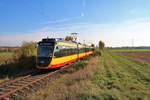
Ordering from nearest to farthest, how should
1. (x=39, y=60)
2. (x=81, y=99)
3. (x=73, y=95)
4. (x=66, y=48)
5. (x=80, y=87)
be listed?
(x=81, y=99) → (x=73, y=95) → (x=80, y=87) → (x=39, y=60) → (x=66, y=48)

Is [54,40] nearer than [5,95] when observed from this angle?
No

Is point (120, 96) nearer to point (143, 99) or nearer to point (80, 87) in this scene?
point (143, 99)

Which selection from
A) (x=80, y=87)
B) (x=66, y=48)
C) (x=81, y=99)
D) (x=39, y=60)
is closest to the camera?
(x=81, y=99)

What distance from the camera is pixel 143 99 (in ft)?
28.5

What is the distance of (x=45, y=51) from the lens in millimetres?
17344

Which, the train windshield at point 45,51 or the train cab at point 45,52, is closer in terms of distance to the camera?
the train cab at point 45,52

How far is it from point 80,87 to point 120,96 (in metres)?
2.51

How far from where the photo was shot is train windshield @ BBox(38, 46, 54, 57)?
55.9 ft

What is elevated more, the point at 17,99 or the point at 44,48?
the point at 44,48

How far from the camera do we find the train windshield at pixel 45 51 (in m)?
17.0

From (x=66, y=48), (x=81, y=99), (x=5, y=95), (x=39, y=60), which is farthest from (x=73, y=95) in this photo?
(x=66, y=48)

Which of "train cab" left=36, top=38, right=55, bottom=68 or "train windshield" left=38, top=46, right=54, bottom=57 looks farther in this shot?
"train windshield" left=38, top=46, right=54, bottom=57

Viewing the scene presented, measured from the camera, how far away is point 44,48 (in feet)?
57.5

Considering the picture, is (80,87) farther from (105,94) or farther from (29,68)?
(29,68)
